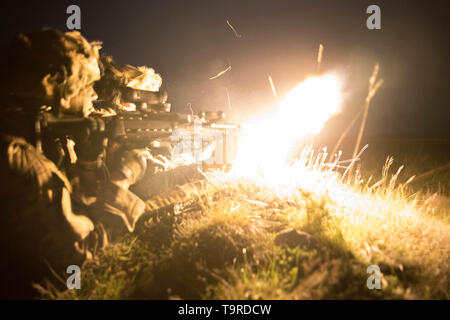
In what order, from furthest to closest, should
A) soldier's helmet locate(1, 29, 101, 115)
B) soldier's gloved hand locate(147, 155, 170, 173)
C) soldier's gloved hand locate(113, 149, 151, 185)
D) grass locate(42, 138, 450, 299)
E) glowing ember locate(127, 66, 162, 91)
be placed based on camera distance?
glowing ember locate(127, 66, 162, 91), soldier's gloved hand locate(147, 155, 170, 173), soldier's gloved hand locate(113, 149, 151, 185), soldier's helmet locate(1, 29, 101, 115), grass locate(42, 138, 450, 299)

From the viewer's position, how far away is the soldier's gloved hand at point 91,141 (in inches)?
153

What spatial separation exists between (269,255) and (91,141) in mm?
3868

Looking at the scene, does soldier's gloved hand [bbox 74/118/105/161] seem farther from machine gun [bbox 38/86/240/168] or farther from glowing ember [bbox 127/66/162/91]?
glowing ember [bbox 127/66/162/91]

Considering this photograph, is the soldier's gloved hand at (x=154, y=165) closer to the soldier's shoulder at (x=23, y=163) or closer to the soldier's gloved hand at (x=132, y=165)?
the soldier's gloved hand at (x=132, y=165)

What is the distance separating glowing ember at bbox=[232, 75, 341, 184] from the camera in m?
6.30

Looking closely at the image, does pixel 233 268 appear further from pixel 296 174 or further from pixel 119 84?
pixel 119 84

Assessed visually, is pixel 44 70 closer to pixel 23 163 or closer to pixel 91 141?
pixel 91 141

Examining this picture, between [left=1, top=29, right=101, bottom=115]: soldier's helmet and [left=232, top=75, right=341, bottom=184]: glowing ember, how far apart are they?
466 centimetres

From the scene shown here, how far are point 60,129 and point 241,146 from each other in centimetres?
518

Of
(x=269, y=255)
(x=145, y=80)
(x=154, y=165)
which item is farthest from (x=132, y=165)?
(x=269, y=255)

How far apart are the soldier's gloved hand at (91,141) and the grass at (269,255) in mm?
1726

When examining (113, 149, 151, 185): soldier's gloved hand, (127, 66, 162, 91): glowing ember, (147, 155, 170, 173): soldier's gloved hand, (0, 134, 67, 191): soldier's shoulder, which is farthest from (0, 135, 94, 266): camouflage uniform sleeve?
(127, 66, 162, 91): glowing ember

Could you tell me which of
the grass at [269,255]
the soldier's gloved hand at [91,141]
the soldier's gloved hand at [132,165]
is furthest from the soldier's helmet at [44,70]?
the grass at [269,255]
